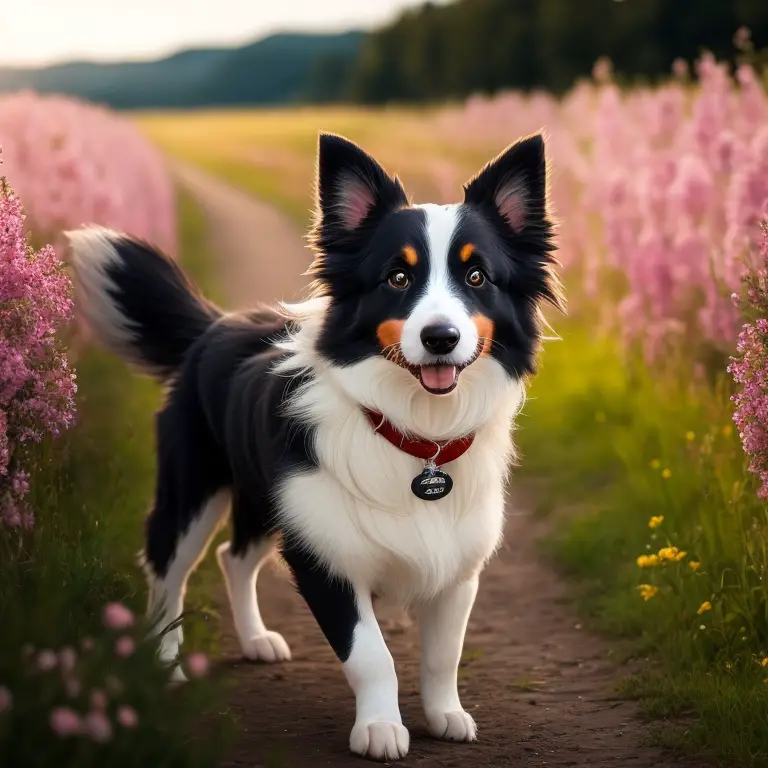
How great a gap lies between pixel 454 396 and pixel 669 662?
1629 millimetres

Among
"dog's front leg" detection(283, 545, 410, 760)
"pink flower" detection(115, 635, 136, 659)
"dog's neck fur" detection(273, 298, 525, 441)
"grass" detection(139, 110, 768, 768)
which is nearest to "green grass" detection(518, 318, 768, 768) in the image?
"grass" detection(139, 110, 768, 768)

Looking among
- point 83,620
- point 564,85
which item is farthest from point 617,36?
point 83,620

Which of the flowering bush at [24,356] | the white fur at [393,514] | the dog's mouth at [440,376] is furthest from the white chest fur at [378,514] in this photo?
the flowering bush at [24,356]

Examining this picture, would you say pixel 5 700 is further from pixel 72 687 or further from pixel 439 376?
pixel 439 376

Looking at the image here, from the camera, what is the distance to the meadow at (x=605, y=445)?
3.32 metres

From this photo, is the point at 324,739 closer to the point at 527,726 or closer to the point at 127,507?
the point at 527,726

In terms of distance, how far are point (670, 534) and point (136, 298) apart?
265 cm

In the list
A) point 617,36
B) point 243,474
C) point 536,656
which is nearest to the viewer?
point 243,474

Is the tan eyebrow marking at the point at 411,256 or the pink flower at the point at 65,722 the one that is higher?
the tan eyebrow marking at the point at 411,256

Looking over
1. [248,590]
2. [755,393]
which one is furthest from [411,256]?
[248,590]

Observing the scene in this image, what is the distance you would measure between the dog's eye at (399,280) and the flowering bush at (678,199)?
7.54 feet

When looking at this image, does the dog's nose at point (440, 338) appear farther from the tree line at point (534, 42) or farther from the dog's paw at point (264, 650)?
the tree line at point (534, 42)

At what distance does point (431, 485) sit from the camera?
4.06 m

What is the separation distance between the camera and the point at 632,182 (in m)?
8.43
